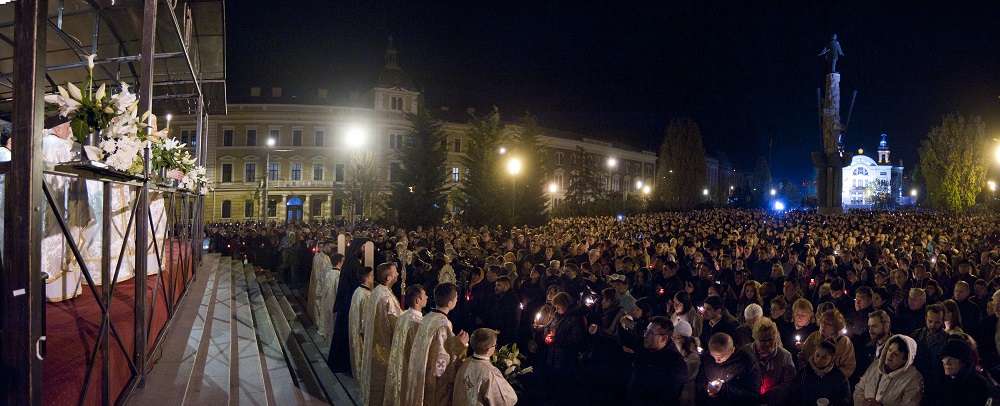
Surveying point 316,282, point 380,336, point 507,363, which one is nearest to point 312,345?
point 316,282

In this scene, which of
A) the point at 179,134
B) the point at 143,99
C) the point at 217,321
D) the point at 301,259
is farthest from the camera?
the point at 179,134

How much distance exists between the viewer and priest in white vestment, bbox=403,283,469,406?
5.51 meters

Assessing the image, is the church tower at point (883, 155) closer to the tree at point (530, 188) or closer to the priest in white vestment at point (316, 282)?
the tree at point (530, 188)

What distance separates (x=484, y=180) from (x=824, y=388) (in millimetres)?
31769

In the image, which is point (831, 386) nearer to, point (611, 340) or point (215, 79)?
point (611, 340)

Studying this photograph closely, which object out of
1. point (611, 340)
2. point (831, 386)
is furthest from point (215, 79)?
point (831, 386)

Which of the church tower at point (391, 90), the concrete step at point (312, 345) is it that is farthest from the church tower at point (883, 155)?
the concrete step at point (312, 345)

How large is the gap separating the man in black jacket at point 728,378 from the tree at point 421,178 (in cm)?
2870

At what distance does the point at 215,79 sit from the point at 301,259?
638 centimetres

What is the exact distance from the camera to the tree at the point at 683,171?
6769cm

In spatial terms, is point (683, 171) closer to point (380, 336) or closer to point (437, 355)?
point (380, 336)

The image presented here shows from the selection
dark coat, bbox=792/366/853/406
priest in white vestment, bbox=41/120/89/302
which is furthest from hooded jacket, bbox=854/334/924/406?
priest in white vestment, bbox=41/120/89/302

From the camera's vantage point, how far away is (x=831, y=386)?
510cm

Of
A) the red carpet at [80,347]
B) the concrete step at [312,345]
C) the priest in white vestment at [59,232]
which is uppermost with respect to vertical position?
the priest in white vestment at [59,232]
